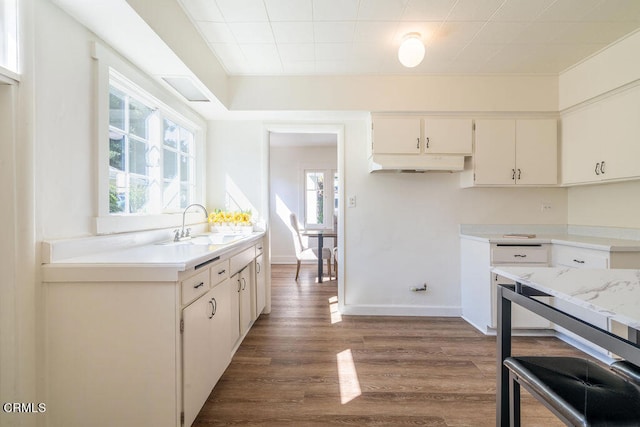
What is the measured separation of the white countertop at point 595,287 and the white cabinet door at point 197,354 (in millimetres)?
1467

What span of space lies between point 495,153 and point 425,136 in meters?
0.70

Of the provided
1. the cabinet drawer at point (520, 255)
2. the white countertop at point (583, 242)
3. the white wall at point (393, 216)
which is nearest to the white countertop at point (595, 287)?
the white countertop at point (583, 242)

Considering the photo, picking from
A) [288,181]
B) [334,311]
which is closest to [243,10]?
[334,311]

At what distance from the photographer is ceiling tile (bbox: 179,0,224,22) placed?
183cm

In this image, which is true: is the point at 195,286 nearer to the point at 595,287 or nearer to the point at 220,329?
the point at 220,329

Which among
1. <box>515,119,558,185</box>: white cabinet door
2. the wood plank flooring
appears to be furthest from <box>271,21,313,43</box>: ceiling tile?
the wood plank flooring

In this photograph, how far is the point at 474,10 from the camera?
1908 millimetres

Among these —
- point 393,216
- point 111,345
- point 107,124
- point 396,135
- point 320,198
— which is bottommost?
point 111,345

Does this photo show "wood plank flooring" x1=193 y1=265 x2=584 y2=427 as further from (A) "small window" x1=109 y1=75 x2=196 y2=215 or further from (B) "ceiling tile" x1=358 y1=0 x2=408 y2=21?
(B) "ceiling tile" x1=358 y1=0 x2=408 y2=21

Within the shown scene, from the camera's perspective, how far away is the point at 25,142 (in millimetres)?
1238

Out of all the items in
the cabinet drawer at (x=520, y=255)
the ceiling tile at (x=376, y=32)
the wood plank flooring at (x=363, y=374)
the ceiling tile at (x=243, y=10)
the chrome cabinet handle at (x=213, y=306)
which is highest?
the ceiling tile at (x=243, y=10)

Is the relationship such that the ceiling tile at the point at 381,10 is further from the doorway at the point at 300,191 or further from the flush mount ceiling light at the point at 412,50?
the doorway at the point at 300,191

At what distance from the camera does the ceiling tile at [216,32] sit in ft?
6.73

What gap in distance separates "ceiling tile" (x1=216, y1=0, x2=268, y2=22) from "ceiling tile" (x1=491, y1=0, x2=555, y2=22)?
159cm
